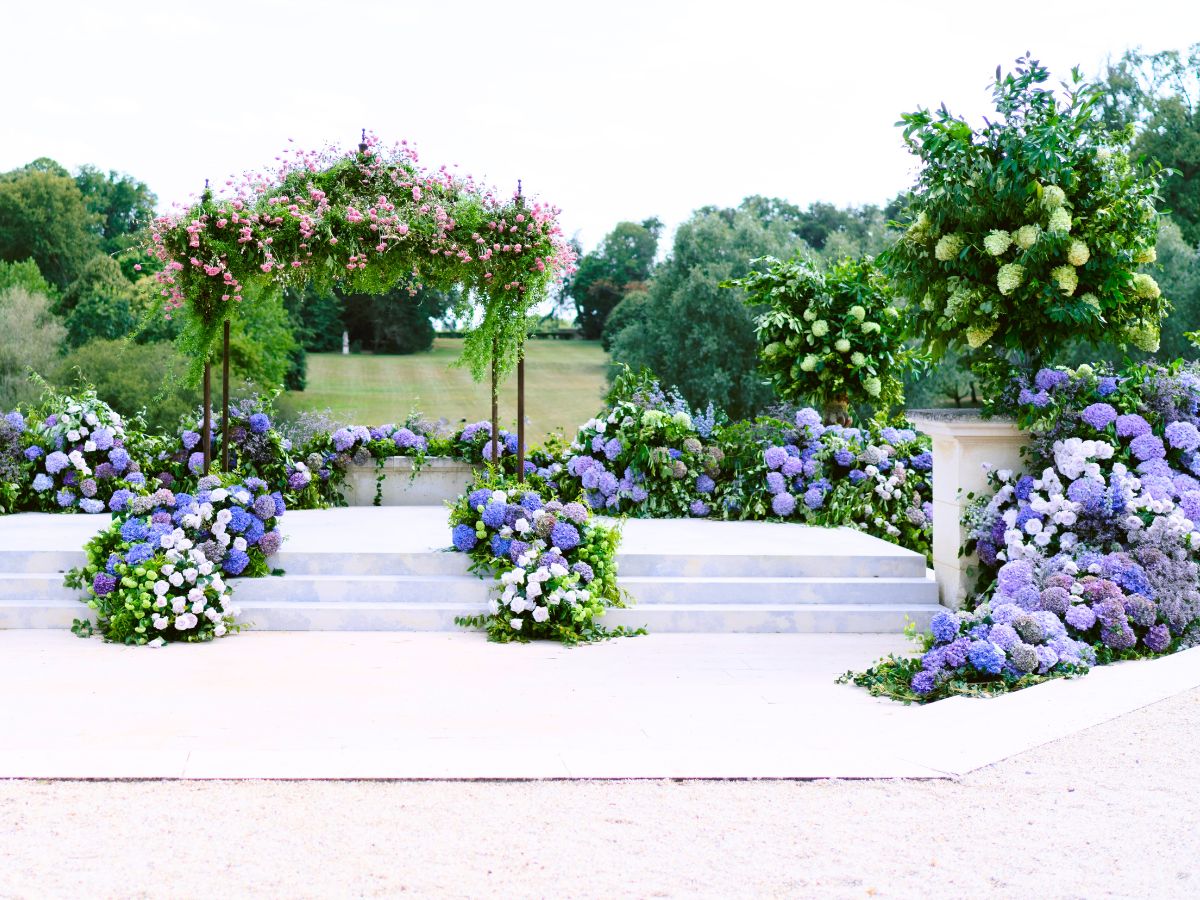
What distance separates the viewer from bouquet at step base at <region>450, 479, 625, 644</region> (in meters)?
6.26

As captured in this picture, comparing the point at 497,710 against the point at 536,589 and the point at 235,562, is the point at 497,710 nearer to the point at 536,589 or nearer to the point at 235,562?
the point at 536,589

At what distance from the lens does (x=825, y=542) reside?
7598mm

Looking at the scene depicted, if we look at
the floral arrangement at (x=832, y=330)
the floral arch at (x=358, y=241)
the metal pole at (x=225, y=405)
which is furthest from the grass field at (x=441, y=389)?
the floral arch at (x=358, y=241)

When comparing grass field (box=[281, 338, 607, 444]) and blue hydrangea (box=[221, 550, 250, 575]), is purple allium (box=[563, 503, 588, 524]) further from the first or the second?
grass field (box=[281, 338, 607, 444])

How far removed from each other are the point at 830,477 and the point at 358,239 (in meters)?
3.71

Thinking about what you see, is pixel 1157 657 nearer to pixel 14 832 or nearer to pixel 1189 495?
pixel 1189 495

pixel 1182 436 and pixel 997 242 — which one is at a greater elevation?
pixel 997 242

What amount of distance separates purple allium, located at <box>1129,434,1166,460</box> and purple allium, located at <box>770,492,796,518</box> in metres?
2.60

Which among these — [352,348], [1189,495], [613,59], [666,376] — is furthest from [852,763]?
[666,376]

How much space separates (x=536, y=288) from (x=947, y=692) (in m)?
4.16

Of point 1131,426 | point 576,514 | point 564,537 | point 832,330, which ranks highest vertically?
point 832,330

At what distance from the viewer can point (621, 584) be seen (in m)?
6.70

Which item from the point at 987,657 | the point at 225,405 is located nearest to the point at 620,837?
the point at 987,657

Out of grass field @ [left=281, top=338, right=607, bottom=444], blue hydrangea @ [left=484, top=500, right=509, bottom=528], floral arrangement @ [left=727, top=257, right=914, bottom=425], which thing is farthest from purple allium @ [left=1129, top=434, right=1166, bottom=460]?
grass field @ [left=281, top=338, right=607, bottom=444]
